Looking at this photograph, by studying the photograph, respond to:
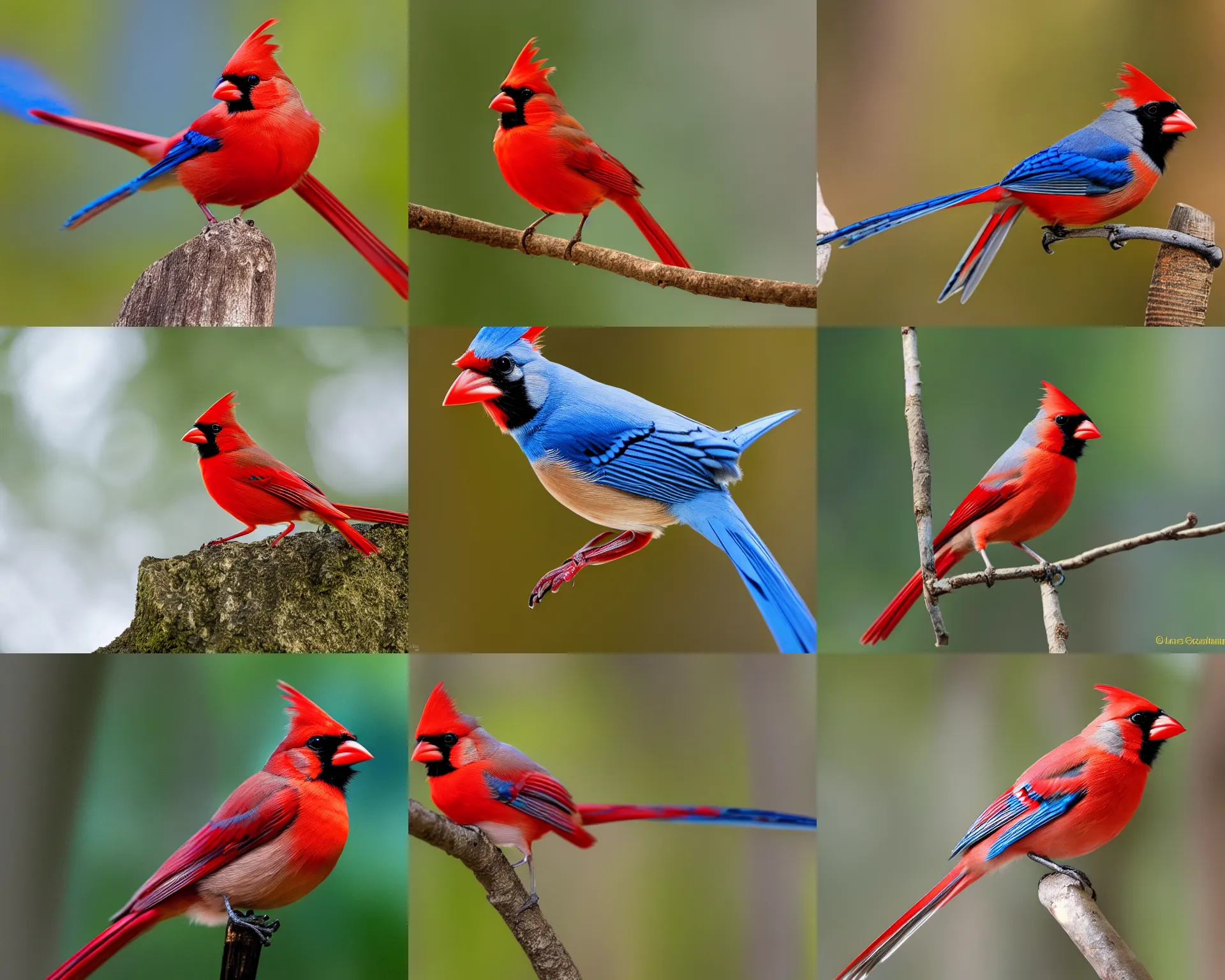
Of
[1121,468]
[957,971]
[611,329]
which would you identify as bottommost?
[957,971]

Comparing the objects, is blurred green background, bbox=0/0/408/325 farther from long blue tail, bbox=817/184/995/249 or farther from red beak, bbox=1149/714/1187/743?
red beak, bbox=1149/714/1187/743

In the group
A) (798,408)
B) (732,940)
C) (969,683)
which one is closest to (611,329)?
(798,408)

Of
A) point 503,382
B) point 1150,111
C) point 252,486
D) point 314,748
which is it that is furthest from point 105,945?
point 1150,111

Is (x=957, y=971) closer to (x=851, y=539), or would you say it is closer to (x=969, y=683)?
(x=969, y=683)

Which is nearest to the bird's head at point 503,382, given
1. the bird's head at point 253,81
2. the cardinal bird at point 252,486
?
the cardinal bird at point 252,486

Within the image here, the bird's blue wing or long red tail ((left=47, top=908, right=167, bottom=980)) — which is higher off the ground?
the bird's blue wing

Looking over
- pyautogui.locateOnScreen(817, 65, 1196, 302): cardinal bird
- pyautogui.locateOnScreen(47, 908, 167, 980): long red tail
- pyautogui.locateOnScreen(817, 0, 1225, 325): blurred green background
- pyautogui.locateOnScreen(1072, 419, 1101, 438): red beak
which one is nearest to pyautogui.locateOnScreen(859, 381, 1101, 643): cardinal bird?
pyautogui.locateOnScreen(1072, 419, 1101, 438): red beak

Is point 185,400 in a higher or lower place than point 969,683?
higher

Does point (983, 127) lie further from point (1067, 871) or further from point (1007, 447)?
point (1067, 871)

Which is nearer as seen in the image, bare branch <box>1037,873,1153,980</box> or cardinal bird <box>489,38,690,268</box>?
bare branch <box>1037,873,1153,980</box>
